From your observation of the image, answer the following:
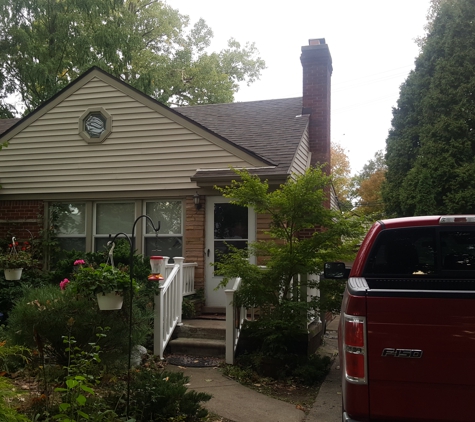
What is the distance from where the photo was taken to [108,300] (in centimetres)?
543

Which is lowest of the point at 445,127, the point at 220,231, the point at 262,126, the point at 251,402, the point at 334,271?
the point at 251,402

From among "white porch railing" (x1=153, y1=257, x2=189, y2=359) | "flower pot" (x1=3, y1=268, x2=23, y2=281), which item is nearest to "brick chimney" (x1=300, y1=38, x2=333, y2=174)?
"white porch railing" (x1=153, y1=257, x2=189, y2=359)

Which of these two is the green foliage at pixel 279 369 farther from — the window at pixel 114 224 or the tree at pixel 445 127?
the tree at pixel 445 127

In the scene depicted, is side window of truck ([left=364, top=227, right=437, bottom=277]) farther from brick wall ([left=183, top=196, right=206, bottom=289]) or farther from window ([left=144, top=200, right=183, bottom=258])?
window ([left=144, top=200, right=183, bottom=258])

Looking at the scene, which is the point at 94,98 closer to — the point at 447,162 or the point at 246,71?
the point at 447,162

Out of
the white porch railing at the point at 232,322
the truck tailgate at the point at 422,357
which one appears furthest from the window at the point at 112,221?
the truck tailgate at the point at 422,357

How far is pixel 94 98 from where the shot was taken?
1063cm

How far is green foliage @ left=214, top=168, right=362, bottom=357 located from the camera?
6949mm

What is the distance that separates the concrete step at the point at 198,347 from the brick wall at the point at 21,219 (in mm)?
4678

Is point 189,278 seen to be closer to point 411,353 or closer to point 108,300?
point 108,300

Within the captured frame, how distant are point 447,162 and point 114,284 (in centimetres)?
1458

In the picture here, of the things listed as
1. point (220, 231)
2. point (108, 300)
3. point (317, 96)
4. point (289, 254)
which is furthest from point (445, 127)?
point (108, 300)

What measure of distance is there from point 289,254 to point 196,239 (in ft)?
9.71

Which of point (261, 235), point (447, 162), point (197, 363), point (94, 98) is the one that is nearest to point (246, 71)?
point (447, 162)
